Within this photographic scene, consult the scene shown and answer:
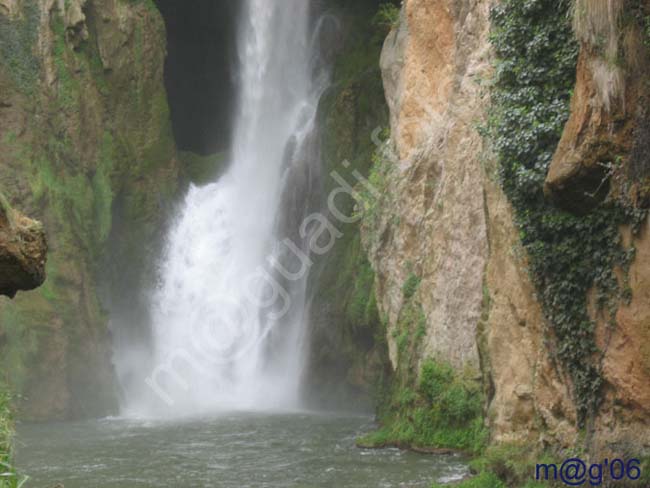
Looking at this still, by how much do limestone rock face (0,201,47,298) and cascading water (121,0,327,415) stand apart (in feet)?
59.3

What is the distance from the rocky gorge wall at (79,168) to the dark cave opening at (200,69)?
4.01 metres

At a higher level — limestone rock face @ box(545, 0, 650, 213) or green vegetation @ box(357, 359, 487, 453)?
limestone rock face @ box(545, 0, 650, 213)

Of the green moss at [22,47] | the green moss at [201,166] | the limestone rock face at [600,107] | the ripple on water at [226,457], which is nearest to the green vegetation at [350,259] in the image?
the ripple on water at [226,457]

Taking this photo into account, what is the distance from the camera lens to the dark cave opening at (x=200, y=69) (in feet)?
118

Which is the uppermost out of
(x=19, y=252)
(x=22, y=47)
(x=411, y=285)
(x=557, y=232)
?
(x=22, y=47)

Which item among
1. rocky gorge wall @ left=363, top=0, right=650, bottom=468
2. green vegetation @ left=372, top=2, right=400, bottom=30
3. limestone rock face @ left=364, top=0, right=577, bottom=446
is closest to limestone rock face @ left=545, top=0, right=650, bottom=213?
rocky gorge wall @ left=363, top=0, right=650, bottom=468

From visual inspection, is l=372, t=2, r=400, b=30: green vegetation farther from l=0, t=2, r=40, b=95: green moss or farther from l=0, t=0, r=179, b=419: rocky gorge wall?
l=0, t=2, r=40, b=95: green moss

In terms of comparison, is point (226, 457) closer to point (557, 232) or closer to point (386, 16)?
point (557, 232)

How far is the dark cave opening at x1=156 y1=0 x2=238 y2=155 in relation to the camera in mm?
36031

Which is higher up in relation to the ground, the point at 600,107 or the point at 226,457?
the point at 600,107

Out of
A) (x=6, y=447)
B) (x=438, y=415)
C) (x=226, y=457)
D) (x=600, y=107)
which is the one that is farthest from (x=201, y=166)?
(x=600, y=107)

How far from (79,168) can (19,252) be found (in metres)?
22.5

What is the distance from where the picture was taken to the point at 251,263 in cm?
2961

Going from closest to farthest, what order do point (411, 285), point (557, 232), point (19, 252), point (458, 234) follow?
point (19, 252), point (557, 232), point (458, 234), point (411, 285)
